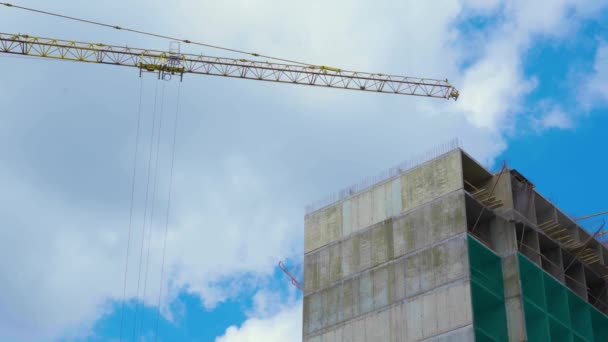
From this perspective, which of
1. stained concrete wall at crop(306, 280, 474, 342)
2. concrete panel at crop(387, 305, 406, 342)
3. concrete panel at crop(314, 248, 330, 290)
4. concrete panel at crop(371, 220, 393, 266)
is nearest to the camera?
stained concrete wall at crop(306, 280, 474, 342)

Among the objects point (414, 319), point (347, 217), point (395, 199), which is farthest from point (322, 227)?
point (414, 319)

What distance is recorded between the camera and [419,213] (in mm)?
77375

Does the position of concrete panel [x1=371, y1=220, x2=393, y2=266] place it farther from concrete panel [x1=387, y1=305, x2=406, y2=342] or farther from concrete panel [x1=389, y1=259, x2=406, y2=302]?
concrete panel [x1=387, y1=305, x2=406, y2=342]

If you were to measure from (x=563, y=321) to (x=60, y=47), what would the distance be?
69395mm

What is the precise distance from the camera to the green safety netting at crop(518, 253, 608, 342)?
73625 millimetres

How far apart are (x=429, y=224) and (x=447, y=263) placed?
4017 millimetres

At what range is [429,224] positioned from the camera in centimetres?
7619

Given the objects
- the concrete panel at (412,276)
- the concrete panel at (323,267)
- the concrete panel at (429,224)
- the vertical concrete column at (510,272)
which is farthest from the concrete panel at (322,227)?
the vertical concrete column at (510,272)

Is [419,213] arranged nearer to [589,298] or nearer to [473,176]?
[473,176]

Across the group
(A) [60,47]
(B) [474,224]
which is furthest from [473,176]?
(A) [60,47]

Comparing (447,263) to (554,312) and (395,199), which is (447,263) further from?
(554,312)

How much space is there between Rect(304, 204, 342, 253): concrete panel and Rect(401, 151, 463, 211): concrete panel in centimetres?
688

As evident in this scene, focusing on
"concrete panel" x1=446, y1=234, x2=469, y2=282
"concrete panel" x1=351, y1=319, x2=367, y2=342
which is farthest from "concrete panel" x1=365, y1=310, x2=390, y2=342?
"concrete panel" x1=446, y1=234, x2=469, y2=282

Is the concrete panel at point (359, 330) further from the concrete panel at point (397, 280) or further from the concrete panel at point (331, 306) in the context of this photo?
the concrete panel at point (397, 280)
